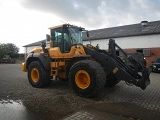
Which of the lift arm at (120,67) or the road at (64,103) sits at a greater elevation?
the lift arm at (120,67)

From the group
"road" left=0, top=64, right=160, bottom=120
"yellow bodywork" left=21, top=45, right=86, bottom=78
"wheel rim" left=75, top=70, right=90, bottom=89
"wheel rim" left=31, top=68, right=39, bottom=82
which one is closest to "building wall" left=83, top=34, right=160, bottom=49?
"road" left=0, top=64, right=160, bottom=120

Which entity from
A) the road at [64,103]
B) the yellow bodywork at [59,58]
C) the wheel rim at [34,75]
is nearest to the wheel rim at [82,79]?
the road at [64,103]

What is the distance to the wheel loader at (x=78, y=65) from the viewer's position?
8.00 metres

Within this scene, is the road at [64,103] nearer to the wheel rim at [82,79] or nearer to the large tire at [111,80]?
the wheel rim at [82,79]

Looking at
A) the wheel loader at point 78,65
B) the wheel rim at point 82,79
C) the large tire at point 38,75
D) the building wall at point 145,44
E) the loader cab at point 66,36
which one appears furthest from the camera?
the building wall at point 145,44

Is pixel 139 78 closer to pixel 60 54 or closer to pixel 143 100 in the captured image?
pixel 143 100

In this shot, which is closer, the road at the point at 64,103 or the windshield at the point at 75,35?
the road at the point at 64,103

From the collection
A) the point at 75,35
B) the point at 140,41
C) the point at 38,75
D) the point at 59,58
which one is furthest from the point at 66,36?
the point at 140,41

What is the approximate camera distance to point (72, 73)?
8.63 meters

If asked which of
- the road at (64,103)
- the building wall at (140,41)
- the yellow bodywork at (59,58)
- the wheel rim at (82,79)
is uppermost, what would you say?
the building wall at (140,41)

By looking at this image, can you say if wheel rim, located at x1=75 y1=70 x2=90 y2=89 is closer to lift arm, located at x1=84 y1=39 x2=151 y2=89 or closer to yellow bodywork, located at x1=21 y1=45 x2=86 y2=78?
lift arm, located at x1=84 y1=39 x2=151 y2=89

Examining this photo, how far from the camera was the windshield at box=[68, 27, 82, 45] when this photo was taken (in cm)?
996

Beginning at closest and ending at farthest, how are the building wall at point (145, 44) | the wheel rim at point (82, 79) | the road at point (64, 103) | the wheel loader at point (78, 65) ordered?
the road at point (64, 103)
the wheel loader at point (78, 65)
the wheel rim at point (82, 79)
the building wall at point (145, 44)

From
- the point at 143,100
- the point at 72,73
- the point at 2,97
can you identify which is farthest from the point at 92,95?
the point at 2,97
